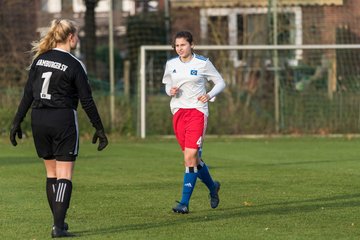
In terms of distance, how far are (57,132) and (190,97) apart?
237 centimetres

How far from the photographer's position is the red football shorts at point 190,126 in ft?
35.7

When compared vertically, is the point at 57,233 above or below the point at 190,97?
below

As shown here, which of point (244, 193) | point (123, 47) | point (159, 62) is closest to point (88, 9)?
point (123, 47)

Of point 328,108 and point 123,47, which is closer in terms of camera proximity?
point 328,108

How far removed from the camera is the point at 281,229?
9.42m

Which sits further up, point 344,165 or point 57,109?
point 57,109

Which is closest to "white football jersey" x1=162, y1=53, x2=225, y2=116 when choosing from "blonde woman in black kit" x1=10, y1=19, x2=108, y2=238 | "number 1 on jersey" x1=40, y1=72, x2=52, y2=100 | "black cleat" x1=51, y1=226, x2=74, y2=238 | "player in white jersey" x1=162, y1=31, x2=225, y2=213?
"player in white jersey" x1=162, y1=31, x2=225, y2=213

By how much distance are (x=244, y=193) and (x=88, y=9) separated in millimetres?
17902

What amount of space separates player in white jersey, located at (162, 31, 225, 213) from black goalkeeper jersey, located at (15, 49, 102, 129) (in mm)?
2012

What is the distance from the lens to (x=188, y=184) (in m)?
10.8

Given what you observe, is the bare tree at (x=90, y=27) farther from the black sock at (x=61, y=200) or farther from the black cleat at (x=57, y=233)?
the black cleat at (x=57, y=233)

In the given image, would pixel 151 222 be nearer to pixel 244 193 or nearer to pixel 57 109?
pixel 57 109

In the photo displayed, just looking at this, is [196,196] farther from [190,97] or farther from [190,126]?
[190,97]

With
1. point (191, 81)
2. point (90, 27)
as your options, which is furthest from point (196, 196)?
point (90, 27)
